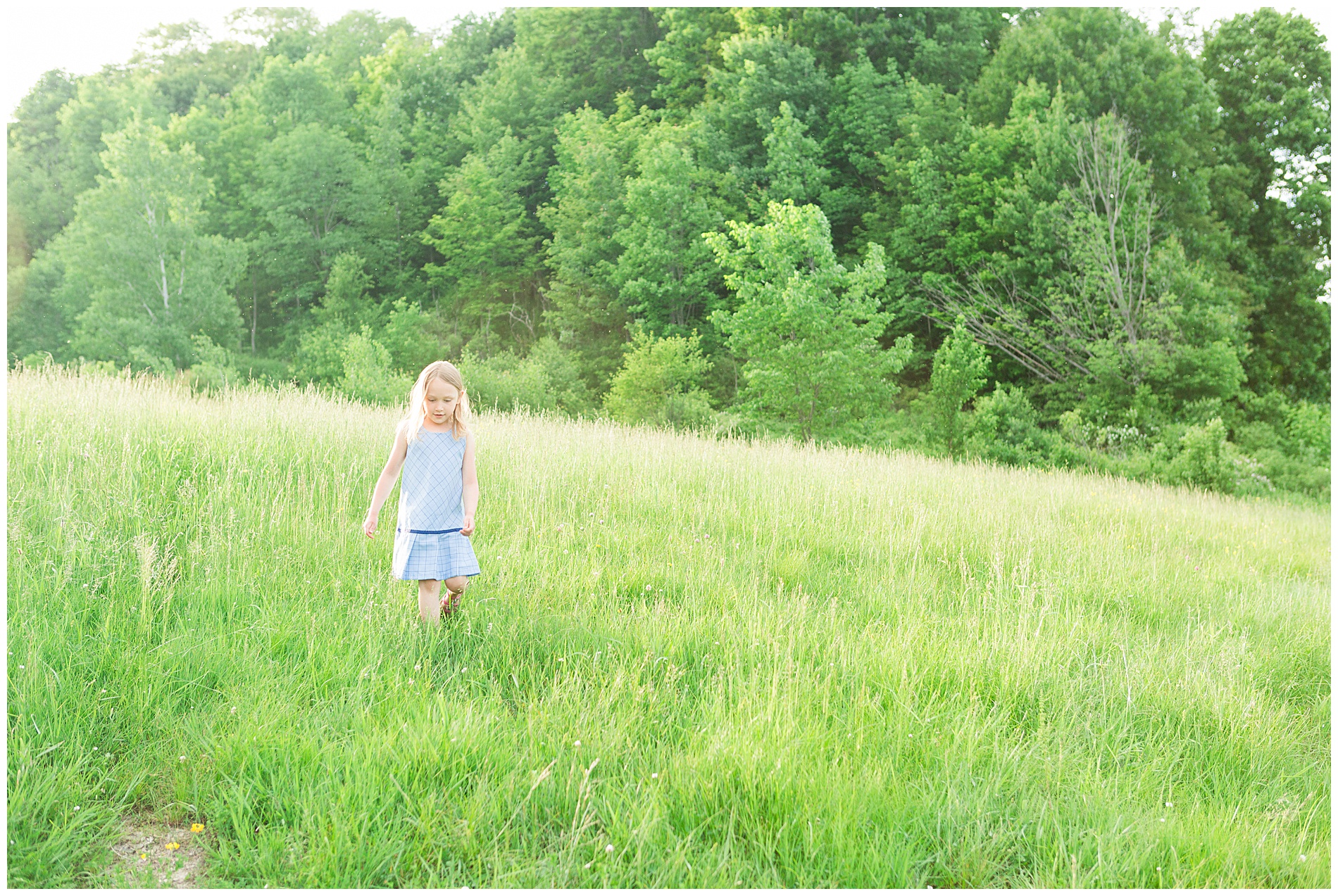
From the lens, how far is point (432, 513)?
3.60 meters

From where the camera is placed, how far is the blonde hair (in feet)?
12.0

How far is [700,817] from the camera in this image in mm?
2561

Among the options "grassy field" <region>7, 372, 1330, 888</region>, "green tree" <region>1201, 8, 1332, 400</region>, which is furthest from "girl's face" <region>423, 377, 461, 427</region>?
"green tree" <region>1201, 8, 1332, 400</region>

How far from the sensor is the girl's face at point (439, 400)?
3625mm

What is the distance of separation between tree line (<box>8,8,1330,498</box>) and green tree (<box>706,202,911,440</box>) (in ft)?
0.35

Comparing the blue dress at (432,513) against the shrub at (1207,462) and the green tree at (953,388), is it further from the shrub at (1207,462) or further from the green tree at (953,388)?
the green tree at (953,388)

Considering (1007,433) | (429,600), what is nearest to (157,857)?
(429,600)

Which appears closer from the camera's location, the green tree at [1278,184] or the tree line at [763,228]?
the tree line at [763,228]

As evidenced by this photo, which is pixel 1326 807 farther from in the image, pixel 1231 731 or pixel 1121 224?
pixel 1121 224

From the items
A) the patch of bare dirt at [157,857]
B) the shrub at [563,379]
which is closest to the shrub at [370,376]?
the shrub at [563,379]

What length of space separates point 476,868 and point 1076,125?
2508 cm

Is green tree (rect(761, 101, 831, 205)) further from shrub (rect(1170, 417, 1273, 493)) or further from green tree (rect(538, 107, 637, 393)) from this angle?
shrub (rect(1170, 417, 1273, 493))

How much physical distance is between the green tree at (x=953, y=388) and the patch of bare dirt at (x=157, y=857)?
1883 cm

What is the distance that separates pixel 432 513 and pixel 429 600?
0.42 metres
